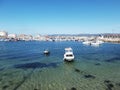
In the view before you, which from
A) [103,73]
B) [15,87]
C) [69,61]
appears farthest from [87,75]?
[69,61]

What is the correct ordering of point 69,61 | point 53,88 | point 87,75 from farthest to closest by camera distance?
point 69,61
point 87,75
point 53,88

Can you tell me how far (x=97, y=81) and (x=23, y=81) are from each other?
54.7 ft

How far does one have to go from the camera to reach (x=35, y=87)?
37469mm

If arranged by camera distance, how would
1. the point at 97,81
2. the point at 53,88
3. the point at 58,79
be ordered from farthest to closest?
the point at 58,79, the point at 97,81, the point at 53,88

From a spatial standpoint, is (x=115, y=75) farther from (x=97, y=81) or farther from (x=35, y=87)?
(x=35, y=87)

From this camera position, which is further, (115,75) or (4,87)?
(115,75)

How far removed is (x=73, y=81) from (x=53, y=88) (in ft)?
21.9

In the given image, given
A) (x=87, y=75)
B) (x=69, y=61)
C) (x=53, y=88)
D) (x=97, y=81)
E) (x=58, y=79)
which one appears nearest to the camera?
(x=53, y=88)

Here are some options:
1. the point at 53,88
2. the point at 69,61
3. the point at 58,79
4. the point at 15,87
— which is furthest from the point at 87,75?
the point at 69,61

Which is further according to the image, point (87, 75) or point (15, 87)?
point (87, 75)

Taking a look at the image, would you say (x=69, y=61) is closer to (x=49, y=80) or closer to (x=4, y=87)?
(x=49, y=80)

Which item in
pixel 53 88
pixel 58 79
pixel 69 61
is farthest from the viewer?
pixel 69 61

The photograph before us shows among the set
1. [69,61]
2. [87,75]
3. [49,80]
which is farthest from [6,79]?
[69,61]

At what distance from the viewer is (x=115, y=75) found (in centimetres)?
4656
